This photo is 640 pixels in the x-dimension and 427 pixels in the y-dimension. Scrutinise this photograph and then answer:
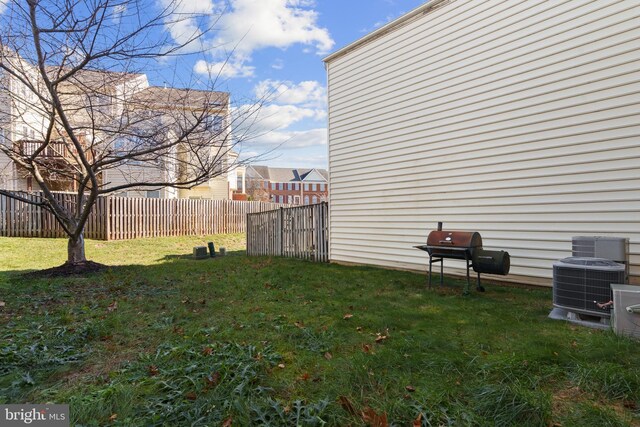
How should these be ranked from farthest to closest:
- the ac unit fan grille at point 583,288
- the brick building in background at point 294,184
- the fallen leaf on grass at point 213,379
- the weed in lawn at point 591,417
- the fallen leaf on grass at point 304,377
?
the brick building in background at point 294,184 → the ac unit fan grille at point 583,288 → the fallen leaf on grass at point 304,377 → the fallen leaf on grass at point 213,379 → the weed in lawn at point 591,417

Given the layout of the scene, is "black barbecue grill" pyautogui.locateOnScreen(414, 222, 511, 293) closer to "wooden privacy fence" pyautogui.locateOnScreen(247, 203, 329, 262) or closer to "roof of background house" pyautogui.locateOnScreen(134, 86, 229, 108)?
A: "wooden privacy fence" pyautogui.locateOnScreen(247, 203, 329, 262)

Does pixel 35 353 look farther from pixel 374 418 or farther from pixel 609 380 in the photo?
pixel 609 380

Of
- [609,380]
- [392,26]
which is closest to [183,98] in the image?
[392,26]

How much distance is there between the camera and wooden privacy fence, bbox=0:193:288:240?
1350 centimetres

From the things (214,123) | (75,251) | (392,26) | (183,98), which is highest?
(392,26)

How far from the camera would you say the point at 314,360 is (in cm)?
289

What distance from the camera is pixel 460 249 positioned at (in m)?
5.34

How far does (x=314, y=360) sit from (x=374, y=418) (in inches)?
37.7

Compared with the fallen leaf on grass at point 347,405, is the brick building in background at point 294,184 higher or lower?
higher

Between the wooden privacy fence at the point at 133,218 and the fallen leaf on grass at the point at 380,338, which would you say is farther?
the wooden privacy fence at the point at 133,218

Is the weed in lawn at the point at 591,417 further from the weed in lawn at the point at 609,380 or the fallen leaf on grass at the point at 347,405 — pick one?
the fallen leaf on grass at the point at 347,405

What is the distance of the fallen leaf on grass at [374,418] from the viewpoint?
6.42 feet

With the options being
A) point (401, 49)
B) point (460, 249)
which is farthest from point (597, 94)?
point (401, 49)

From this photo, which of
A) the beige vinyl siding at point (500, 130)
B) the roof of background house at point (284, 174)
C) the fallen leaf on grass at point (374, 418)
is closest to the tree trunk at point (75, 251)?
the beige vinyl siding at point (500, 130)
